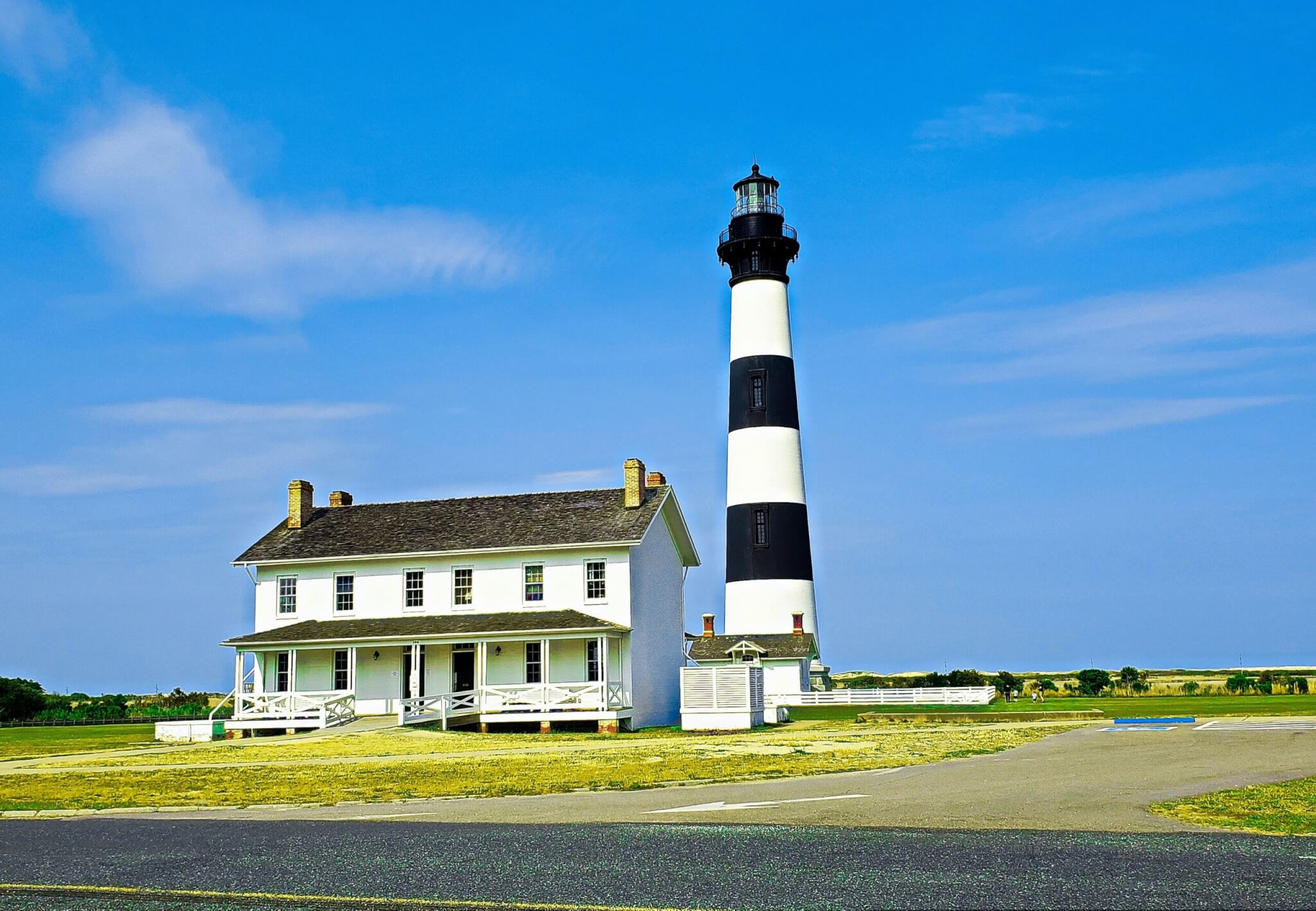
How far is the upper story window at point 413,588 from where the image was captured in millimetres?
35969

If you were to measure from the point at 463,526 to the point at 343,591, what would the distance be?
4061 mm

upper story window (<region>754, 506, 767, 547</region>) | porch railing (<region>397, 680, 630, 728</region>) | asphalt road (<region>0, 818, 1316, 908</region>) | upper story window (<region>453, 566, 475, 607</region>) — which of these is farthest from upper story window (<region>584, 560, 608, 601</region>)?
asphalt road (<region>0, 818, 1316, 908</region>)

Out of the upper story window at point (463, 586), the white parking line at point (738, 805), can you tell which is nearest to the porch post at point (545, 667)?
the upper story window at point (463, 586)

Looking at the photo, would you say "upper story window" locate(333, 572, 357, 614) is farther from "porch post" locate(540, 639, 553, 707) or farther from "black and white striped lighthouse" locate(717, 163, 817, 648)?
"black and white striped lighthouse" locate(717, 163, 817, 648)

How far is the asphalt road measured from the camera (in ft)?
22.2

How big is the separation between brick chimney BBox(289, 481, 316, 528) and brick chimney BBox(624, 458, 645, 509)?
10.7 m

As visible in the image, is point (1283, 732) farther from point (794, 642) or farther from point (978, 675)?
point (978, 675)

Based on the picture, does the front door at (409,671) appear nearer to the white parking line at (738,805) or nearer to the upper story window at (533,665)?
the upper story window at (533,665)

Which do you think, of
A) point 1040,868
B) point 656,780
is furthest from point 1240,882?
point 656,780

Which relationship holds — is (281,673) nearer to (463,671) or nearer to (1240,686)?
(463,671)

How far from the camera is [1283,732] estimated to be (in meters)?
23.5

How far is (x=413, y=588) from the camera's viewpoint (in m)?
36.1

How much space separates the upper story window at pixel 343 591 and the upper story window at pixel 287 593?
137 centimetres

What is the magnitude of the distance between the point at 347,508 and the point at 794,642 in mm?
16325
